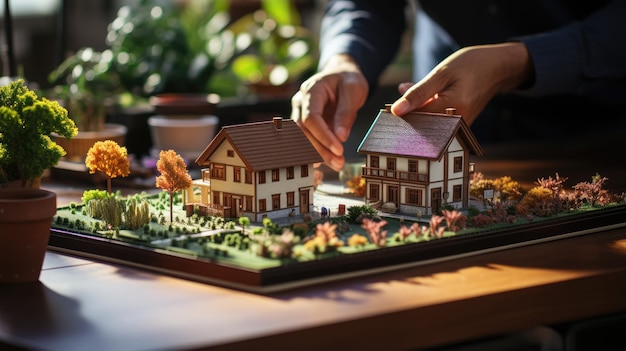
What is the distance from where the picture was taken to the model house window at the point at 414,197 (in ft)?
6.25

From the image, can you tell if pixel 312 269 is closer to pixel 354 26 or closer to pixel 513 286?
pixel 513 286

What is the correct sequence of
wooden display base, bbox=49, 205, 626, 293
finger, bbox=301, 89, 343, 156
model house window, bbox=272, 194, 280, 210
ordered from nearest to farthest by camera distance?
1. wooden display base, bbox=49, 205, 626, 293
2. model house window, bbox=272, 194, 280, 210
3. finger, bbox=301, 89, 343, 156

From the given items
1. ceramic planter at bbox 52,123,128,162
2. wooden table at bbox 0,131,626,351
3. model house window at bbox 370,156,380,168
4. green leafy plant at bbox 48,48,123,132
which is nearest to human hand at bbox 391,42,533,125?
model house window at bbox 370,156,380,168

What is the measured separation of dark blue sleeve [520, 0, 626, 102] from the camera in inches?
101

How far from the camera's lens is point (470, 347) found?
1.51 metres

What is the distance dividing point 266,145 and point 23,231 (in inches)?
20.8

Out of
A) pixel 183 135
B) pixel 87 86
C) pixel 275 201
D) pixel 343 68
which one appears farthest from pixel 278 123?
pixel 87 86

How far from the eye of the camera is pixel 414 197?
1.91m

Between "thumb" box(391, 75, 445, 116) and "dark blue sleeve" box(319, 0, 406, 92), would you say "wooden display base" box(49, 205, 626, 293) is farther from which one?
"dark blue sleeve" box(319, 0, 406, 92)

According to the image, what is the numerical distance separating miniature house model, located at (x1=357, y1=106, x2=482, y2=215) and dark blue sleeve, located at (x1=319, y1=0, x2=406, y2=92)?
2.86ft

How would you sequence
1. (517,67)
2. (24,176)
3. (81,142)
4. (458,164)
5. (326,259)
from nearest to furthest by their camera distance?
(326,259), (24,176), (458,164), (517,67), (81,142)

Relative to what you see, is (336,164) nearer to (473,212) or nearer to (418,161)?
(418,161)

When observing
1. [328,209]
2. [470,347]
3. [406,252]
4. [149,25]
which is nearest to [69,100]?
[149,25]

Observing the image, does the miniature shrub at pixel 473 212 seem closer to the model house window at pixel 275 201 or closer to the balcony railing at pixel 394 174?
the balcony railing at pixel 394 174
